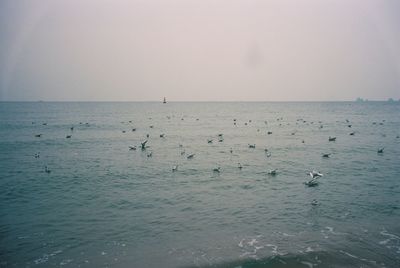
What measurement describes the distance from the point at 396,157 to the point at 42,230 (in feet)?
142

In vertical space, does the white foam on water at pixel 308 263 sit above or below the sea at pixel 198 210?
below

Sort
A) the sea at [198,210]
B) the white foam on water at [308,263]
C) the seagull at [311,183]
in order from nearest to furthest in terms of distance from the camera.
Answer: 1. the white foam on water at [308,263]
2. the sea at [198,210]
3. the seagull at [311,183]

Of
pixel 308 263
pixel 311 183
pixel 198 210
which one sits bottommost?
pixel 308 263

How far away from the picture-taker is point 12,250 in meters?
17.4


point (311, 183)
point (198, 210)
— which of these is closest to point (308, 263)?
point (198, 210)

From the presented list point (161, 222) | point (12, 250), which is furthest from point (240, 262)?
point (12, 250)

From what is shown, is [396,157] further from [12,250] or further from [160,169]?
[12,250]

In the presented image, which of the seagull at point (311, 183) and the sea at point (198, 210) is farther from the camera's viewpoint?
the seagull at point (311, 183)

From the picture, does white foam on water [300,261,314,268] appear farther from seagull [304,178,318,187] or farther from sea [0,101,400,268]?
seagull [304,178,318,187]

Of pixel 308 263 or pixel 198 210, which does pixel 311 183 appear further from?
pixel 308 263

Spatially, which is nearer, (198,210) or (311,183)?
(198,210)

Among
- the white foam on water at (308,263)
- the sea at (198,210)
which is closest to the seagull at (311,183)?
the sea at (198,210)

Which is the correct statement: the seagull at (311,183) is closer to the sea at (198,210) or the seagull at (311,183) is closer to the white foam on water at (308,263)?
the sea at (198,210)

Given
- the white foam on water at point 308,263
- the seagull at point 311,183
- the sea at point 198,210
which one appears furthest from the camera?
the seagull at point 311,183
